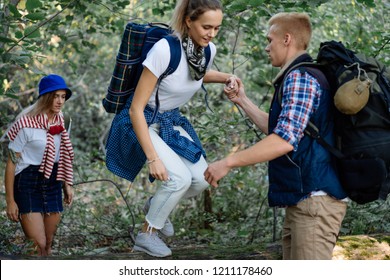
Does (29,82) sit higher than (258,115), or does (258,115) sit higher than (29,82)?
(258,115)

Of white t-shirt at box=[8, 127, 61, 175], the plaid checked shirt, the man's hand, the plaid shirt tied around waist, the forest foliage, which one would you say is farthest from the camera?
the forest foliage

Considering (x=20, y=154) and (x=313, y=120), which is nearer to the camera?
(x=313, y=120)

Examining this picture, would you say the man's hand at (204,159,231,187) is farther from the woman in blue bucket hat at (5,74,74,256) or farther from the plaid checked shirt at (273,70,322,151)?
the woman in blue bucket hat at (5,74,74,256)

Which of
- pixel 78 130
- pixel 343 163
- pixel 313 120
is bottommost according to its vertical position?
pixel 78 130

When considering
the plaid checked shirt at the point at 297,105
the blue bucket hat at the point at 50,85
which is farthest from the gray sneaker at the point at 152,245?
the blue bucket hat at the point at 50,85

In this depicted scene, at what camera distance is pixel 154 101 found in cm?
452

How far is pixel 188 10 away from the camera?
14.3ft

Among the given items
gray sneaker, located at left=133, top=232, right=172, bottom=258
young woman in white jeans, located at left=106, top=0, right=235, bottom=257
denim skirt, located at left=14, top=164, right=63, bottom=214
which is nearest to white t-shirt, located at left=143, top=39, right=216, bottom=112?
young woman in white jeans, located at left=106, top=0, right=235, bottom=257

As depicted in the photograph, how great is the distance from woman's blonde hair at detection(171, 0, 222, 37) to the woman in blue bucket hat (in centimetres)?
169

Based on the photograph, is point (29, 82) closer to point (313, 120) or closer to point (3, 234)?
point (3, 234)

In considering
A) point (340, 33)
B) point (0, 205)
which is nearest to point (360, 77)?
point (0, 205)

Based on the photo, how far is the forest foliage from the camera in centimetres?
605

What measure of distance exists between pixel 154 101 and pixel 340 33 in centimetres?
631

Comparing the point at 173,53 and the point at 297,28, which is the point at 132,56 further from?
the point at 297,28
